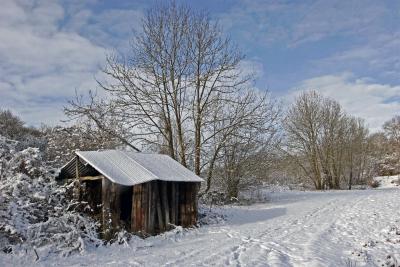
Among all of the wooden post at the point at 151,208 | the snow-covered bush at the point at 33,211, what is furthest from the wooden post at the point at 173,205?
the snow-covered bush at the point at 33,211

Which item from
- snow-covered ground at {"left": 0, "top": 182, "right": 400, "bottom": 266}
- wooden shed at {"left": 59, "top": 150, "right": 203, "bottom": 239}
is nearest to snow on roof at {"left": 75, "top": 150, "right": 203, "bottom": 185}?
wooden shed at {"left": 59, "top": 150, "right": 203, "bottom": 239}

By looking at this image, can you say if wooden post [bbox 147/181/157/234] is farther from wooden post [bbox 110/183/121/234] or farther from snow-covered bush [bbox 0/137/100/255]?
snow-covered bush [bbox 0/137/100/255]

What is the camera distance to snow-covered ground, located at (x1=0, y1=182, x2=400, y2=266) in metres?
→ 8.87

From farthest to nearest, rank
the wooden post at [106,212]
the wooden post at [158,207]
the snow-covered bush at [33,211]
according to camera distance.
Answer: the wooden post at [158,207]
the wooden post at [106,212]
the snow-covered bush at [33,211]

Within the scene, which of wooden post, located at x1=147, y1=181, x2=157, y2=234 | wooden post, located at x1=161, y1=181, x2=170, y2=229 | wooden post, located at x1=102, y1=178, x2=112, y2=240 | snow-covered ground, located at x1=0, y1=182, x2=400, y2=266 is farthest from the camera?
wooden post, located at x1=161, y1=181, x2=170, y2=229

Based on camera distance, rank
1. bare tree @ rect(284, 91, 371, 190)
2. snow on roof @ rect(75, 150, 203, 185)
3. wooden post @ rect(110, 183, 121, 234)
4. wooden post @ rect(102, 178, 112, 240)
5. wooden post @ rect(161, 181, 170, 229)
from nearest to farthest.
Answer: wooden post @ rect(102, 178, 112, 240) < wooden post @ rect(110, 183, 121, 234) < snow on roof @ rect(75, 150, 203, 185) < wooden post @ rect(161, 181, 170, 229) < bare tree @ rect(284, 91, 371, 190)

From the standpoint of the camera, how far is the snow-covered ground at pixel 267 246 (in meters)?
8.87

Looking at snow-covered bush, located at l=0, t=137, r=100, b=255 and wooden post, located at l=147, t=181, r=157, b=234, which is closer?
snow-covered bush, located at l=0, t=137, r=100, b=255

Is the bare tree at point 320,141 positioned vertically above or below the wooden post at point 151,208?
above

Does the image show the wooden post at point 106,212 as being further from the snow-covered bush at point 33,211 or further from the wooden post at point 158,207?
the wooden post at point 158,207

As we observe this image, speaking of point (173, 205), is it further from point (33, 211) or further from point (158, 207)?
point (33, 211)

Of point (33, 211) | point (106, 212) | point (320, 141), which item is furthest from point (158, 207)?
point (320, 141)

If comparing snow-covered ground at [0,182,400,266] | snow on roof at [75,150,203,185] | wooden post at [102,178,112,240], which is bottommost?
snow-covered ground at [0,182,400,266]

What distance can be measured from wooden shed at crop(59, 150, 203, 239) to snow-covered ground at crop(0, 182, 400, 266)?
2.63ft
